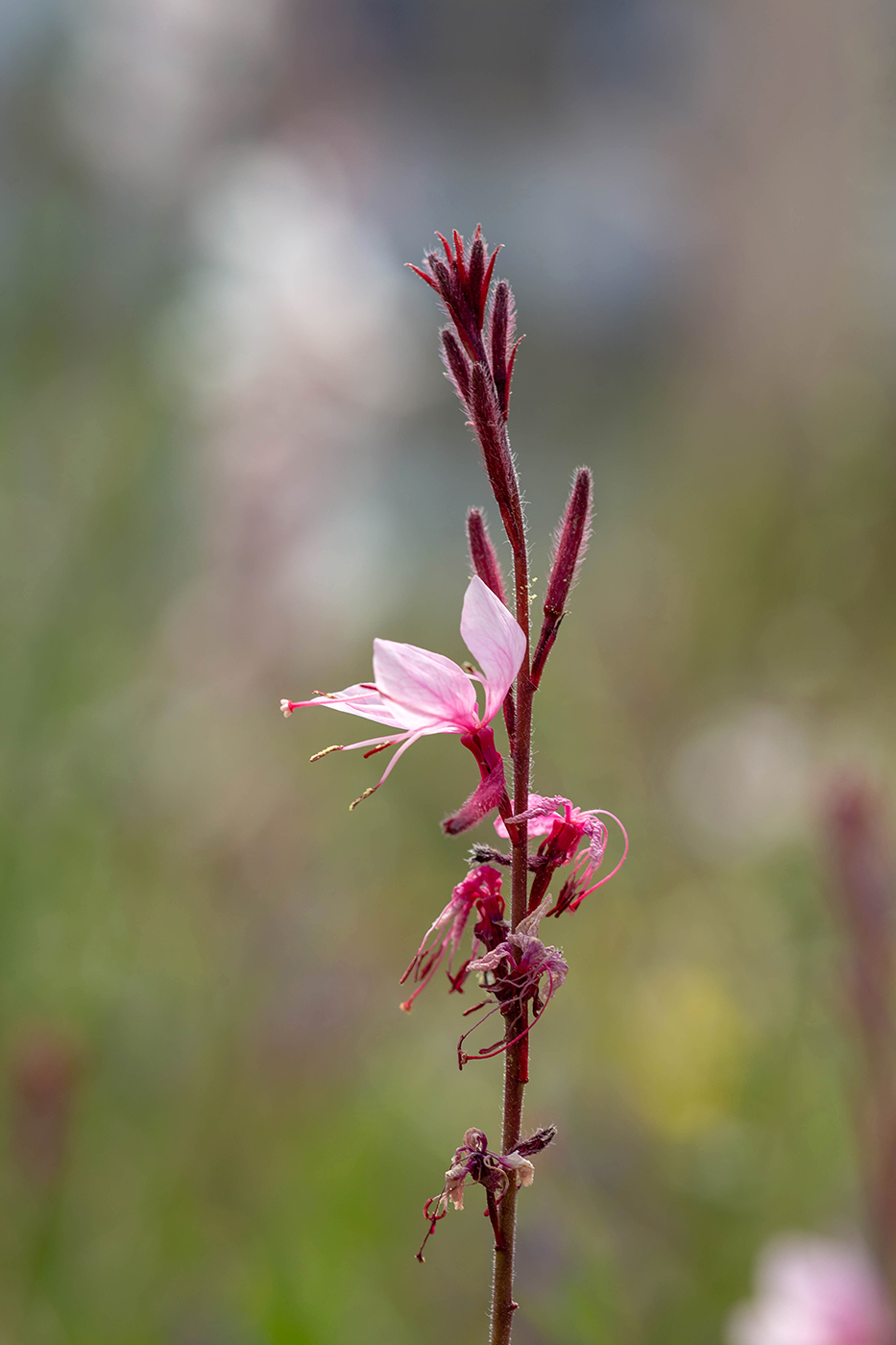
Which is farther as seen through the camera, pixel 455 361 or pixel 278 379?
pixel 278 379

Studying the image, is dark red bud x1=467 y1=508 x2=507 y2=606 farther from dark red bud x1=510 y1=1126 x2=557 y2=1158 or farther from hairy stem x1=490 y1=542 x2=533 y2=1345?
dark red bud x1=510 y1=1126 x2=557 y2=1158

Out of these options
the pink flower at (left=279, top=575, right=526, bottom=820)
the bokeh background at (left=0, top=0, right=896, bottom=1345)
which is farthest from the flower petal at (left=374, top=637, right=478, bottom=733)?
the bokeh background at (left=0, top=0, right=896, bottom=1345)

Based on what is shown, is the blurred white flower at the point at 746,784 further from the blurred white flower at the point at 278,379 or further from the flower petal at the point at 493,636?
the flower petal at the point at 493,636

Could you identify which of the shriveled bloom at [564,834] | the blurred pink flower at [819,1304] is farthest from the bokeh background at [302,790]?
the shriveled bloom at [564,834]

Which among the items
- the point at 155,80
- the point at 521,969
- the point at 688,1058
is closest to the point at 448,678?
the point at 521,969

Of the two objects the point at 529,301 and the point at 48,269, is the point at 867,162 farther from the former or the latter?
the point at 48,269

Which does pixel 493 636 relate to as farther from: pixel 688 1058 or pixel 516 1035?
pixel 688 1058
